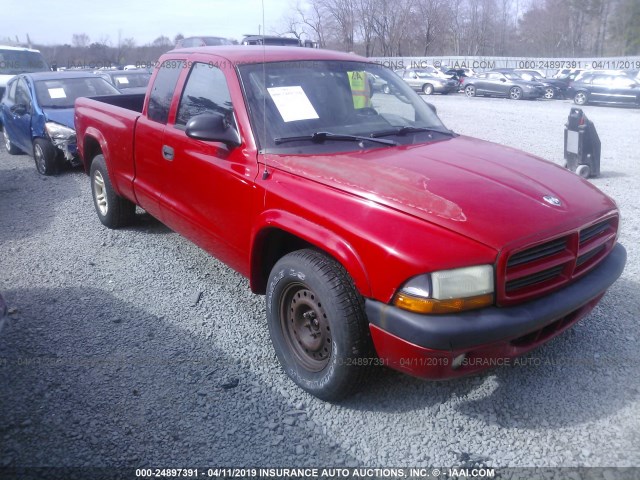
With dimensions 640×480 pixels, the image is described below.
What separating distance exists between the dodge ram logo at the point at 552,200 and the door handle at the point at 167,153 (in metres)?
2.66

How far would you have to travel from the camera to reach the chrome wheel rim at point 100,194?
5789 mm

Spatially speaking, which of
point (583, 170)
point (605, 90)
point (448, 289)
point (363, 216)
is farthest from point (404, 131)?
point (605, 90)

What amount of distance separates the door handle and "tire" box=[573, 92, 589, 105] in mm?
22842

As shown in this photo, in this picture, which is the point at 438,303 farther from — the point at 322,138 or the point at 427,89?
the point at 427,89

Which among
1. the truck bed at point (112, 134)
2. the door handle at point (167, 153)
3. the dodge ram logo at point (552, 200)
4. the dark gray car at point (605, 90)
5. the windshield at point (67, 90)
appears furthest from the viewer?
the dark gray car at point (605, 90)

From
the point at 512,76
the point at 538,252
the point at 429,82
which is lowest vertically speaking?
the point at 538,252

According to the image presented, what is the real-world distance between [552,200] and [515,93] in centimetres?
2548

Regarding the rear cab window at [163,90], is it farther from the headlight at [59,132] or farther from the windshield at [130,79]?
the windshield at [130,79]

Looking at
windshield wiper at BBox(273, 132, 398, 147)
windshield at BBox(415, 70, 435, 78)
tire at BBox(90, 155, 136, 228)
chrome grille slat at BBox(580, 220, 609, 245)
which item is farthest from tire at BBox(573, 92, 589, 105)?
windshield wiper at BBox(273, 132, 398, 147)

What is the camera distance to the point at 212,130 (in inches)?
131

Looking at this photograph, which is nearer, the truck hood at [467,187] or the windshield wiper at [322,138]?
the truck hood at [467,187]

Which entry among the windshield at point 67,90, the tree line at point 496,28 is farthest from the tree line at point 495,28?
the windshield at point 67,90

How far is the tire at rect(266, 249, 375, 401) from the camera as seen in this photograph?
2.71 m

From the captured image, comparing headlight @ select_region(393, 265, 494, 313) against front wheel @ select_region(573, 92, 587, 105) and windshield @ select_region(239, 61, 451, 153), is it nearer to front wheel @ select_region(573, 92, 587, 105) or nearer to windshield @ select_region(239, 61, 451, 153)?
windshield @ select_region(239, 61, 451, 153)
